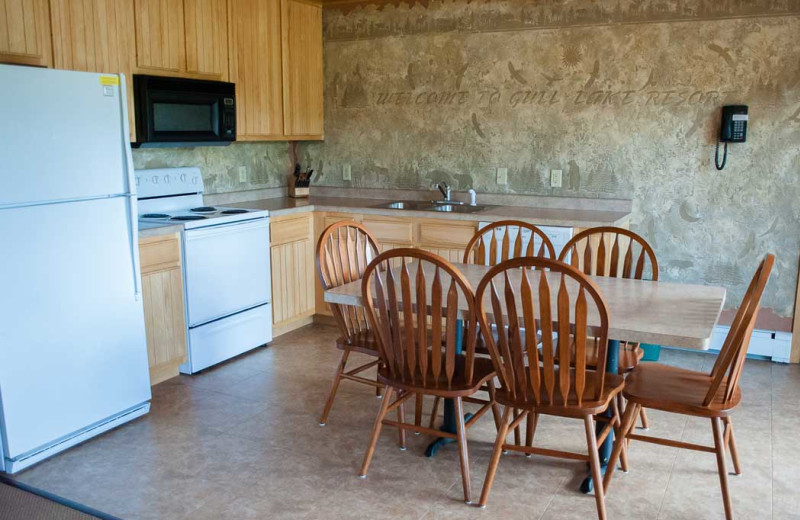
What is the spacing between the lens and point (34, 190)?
283cm

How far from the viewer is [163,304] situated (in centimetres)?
378

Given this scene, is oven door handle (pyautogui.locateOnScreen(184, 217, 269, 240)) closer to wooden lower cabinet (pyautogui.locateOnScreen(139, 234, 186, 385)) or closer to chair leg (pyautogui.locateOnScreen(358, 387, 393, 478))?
wooden lower cabinet (pyautogui.locateOnScreen(139, 234, 186, 385))

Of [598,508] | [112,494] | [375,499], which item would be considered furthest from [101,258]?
[598,508]

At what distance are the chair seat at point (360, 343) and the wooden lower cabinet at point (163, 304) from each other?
1150 mm

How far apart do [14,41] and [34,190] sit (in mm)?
816

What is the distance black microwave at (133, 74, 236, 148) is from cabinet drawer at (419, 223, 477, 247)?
139cm

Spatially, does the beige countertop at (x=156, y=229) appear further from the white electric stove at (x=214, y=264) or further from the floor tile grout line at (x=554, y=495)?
the floor tile grout line at (x=554, y=495)

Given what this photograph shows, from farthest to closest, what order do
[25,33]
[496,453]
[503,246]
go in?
[503,246] → [25,33] → [496,453]

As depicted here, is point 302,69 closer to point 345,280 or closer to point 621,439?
point 345,280

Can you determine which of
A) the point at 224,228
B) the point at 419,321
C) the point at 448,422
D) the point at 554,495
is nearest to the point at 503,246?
the point at 448,422

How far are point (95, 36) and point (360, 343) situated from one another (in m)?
2.07

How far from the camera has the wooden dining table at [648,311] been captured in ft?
7.54

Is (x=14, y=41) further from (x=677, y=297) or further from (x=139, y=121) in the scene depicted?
(x=677, y=297)

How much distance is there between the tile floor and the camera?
8.52ft
